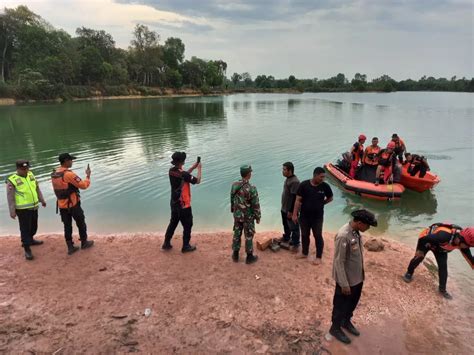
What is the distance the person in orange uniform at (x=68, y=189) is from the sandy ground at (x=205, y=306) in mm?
628

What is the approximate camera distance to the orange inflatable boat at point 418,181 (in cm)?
1056

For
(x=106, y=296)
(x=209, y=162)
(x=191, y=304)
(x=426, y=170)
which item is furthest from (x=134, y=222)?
(x=426, y=170)

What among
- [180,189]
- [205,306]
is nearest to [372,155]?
[180,189]

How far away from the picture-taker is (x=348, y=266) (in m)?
3.77

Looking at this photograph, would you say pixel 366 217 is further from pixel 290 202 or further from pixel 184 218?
pixel 184 218

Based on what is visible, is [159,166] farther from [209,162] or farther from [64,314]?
[64,314]

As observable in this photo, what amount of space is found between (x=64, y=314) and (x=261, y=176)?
9.14m

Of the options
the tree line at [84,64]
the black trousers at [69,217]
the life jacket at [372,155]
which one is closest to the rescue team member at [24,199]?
the black trousers at [69,217]

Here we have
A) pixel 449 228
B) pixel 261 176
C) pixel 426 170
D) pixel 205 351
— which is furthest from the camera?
pixel 261 176

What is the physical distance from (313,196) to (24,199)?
16.8 feet

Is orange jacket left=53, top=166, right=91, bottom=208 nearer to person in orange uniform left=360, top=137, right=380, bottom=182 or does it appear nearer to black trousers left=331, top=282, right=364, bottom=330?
black trousers left=331, top=282, right=364, bottom=330

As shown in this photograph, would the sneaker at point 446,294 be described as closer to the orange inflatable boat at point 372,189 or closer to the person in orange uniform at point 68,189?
the orange inflatable boat at point 372,189

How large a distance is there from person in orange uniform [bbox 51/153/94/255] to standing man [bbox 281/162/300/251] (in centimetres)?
344

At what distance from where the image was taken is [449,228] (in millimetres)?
4758
